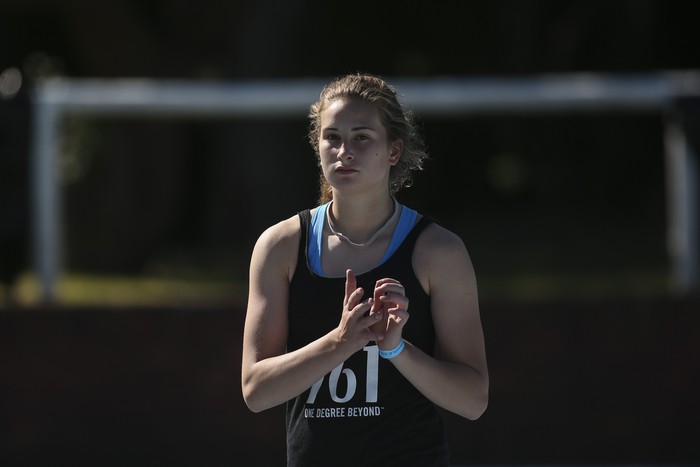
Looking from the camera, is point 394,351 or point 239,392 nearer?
point 394,351

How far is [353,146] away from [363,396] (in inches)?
23.4

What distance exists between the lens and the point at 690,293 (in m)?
7.70

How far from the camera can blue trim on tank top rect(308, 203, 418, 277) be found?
3078mm

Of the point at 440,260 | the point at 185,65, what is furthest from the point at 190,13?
the point at 440,260

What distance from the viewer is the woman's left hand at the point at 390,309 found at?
2.81 m

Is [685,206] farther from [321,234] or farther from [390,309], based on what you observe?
[390,309]

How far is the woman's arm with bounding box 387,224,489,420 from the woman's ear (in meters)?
0.21

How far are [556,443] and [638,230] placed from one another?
8.92 meters

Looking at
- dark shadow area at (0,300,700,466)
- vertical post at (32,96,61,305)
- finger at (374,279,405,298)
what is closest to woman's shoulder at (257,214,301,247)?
finger at (374,279,405,298)

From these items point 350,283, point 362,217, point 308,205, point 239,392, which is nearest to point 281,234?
point 362,217

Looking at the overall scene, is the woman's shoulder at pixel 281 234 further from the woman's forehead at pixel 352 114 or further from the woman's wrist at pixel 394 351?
the woman's wrist at pixel 394 351

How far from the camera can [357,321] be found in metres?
2.82

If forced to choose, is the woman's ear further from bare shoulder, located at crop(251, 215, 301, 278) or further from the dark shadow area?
the dark shadow area

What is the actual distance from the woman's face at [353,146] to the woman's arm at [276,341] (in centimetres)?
20
